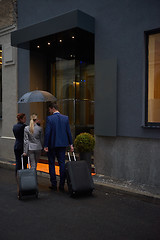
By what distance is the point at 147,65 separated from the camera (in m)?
6.88

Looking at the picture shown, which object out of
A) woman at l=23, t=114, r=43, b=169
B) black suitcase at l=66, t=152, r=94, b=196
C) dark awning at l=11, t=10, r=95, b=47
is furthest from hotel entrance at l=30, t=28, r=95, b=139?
black suitcase at l=66, t=152, r=94, b=196

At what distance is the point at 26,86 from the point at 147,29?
5293mm

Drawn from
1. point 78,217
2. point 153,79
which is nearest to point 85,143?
point 153,79

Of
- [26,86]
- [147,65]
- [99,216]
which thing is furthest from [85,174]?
[26,86]

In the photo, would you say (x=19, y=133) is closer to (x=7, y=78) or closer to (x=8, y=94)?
(x=8, y=94)

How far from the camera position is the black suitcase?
5.69 metres

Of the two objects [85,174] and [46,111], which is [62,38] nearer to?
[46,111]

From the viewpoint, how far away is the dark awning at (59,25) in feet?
23.7

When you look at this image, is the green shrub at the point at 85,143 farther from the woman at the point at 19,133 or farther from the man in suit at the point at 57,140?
the woman at the point at 19,133

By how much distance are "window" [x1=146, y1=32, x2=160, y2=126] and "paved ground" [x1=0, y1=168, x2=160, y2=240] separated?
7.42ft

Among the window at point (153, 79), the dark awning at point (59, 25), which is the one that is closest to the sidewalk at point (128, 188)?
the window at point (153, 79)

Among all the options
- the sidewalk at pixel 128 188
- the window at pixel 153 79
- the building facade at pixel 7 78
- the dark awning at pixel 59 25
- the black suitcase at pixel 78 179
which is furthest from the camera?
the building facade at pixel 7 78

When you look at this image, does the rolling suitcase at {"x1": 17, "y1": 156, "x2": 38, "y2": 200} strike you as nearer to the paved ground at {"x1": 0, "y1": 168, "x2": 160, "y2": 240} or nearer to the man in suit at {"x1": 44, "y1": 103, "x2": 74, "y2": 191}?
the paved ground at {"x1": 0, "y1": 168, "x2": 160, "y2": 240}

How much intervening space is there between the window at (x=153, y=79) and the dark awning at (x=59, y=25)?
6.03 ft
